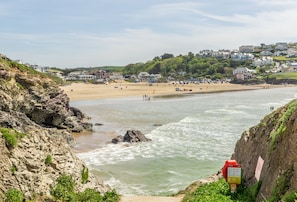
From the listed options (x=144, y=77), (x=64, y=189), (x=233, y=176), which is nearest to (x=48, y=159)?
(x=64, y=189)

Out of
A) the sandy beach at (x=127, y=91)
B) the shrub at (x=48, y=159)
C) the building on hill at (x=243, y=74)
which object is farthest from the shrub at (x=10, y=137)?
the building on hill at (x=243, y=74)

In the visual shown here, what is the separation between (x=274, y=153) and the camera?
1215cm

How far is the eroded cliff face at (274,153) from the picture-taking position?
10.2 metres

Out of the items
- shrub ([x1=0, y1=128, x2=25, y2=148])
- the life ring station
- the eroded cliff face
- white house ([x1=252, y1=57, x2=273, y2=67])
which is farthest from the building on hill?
shrub ([x1=0, y1=128, x2=25, y2=148])

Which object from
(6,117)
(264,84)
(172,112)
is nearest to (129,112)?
(172,112)

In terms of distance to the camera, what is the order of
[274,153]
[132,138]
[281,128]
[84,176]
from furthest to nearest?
[132,138] < [84,176] < [281,128] < [274,153]

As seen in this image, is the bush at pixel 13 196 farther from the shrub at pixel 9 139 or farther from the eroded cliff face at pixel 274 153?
the eroded cliff face at pixel 274 153

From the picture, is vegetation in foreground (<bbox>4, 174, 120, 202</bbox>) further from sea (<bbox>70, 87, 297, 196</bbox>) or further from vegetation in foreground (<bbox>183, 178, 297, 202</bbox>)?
sea (<bbox>70, 87, 297, 196</bbox>)

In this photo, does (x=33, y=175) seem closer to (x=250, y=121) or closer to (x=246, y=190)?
(x=246, y=190)

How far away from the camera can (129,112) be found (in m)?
62.6

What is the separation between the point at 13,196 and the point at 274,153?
8.27 meters

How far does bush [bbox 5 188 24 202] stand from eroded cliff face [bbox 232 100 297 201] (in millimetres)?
7353

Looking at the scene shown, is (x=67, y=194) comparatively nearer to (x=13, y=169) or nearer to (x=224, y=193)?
(x=13, y=169)

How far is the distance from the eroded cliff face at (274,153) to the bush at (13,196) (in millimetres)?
7353
